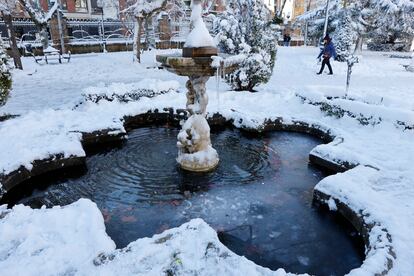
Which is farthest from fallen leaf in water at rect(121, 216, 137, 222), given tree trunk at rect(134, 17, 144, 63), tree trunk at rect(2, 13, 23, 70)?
tree trunk at rect(134, 17, 144, 63)

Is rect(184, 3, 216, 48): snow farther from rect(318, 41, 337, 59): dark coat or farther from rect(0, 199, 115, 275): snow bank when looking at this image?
rect(318, 41, 337, 59): dark coat

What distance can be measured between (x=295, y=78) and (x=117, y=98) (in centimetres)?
823

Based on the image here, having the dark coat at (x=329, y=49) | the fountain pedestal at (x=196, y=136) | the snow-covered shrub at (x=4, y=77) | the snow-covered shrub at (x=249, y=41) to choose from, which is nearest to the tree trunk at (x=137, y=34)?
the snow-covered shrub at (x=249, y=41)

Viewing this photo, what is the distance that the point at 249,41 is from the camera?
1030 centimetres

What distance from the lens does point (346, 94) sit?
8.82 meters

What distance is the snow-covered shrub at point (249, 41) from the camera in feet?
33.3

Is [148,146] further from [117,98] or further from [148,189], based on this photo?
[117,98]

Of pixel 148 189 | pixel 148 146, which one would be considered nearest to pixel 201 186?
pixel 148 189

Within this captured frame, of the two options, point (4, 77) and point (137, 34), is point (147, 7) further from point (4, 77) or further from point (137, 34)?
point (4, 77)

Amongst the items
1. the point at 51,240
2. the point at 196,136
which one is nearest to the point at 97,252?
the point at 51,240

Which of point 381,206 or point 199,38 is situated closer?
point 381,206

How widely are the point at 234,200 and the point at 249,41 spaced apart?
698cm

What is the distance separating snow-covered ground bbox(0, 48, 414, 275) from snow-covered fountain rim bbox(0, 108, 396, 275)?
0.04 meters

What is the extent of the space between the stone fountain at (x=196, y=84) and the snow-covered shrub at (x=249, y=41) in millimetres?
5018
